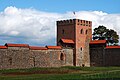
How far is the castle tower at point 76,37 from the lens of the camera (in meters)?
60.8

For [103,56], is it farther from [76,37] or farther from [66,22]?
[66,22]

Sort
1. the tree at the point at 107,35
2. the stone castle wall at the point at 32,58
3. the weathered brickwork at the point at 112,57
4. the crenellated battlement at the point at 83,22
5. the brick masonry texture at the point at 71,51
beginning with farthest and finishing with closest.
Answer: the tree at the point at 107,35
the crenellated battlement at the point at 83,22
the weathered brickwork at the point at 112,57
the brick masonry texture at the point at 71,51
the stone castle wall at the point at 32,58

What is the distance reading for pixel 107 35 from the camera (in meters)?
74.2

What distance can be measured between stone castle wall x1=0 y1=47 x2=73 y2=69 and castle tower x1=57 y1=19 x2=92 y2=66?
5.78ft

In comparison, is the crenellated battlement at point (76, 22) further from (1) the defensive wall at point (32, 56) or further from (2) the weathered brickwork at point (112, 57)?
(2) the weathered brickwork at point (112, 57)

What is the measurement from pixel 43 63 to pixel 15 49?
636 cm

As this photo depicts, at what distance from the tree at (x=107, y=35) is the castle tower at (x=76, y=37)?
33.9 feet

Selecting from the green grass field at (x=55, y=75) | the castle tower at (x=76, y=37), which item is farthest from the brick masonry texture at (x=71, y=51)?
the green grass field at (x=55, y=75)

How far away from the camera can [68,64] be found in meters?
58.9

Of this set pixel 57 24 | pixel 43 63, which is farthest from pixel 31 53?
pixel 57 24

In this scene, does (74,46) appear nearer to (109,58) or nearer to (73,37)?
(73,37)

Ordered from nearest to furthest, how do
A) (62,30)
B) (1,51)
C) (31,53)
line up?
(1,51) < (31,53) < (62,30)

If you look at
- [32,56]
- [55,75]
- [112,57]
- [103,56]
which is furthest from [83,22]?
[55,75]

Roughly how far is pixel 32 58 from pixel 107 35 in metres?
27.8
